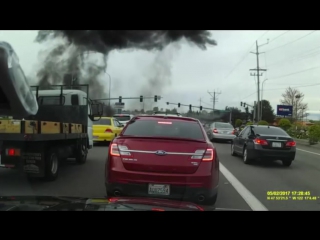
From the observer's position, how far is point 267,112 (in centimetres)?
9231

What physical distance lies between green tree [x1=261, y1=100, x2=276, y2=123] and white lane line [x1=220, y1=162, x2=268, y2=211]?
81.2m

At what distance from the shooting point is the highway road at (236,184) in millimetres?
6953

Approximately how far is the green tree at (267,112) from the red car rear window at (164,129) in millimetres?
84635

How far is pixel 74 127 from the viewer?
1005 cm

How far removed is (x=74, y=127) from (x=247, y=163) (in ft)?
18.9

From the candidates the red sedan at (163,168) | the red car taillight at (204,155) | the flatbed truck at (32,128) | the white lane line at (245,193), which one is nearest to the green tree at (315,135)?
the white lane line at (245,193)

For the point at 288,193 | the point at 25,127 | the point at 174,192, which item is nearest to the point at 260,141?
the point at 288,193

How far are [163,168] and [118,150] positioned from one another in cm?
76

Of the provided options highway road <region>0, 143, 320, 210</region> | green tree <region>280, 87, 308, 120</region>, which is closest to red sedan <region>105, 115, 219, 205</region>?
highway road <region>0, 143, 320, 210</region>

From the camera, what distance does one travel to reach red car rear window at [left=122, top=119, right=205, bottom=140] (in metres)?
6.30

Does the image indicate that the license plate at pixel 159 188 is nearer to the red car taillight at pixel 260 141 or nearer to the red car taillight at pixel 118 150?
the red car taillight at pixel 118 150

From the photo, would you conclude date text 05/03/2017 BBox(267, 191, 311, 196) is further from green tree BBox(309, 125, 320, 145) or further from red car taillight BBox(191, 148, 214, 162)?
green tree BBox(309, 125, 320, 145)

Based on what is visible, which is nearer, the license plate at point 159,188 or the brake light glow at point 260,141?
the license plate at point 159,188
